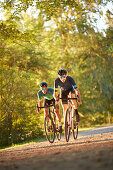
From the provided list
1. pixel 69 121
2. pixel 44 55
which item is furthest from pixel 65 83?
pixel 44 55

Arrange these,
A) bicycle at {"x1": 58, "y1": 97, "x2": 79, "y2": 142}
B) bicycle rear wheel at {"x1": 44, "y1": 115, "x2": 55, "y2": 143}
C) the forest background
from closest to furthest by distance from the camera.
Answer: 1. bicycle at {"x1": 58, "y1": 97, "x2": 79, "y2": 142}
2. bicycle rear wheel at {"x1": 44, "y1": 115, "x2": 55, "y2": 143}
3. the forest background

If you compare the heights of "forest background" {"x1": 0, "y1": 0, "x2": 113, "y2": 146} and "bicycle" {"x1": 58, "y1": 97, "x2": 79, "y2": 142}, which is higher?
"forest background" {"x1": 0, "y1": 0, "x2": 113, "y2": 146}

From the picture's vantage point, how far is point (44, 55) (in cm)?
2266

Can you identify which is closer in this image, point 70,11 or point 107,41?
point 70,11

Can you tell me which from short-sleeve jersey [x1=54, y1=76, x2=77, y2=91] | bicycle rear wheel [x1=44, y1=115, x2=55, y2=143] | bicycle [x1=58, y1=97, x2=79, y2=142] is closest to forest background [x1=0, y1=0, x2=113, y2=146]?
bicycle rear wheel [x1=44, y1=115, x2=55, y2=143]

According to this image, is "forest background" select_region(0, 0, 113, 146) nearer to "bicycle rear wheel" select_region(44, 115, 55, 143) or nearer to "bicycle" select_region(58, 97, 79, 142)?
"bicycle rear wheel" select_region(44, 115, 55, 143)

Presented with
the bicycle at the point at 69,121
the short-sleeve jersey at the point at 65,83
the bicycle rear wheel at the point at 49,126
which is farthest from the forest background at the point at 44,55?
the bicycle at the point at 69,121

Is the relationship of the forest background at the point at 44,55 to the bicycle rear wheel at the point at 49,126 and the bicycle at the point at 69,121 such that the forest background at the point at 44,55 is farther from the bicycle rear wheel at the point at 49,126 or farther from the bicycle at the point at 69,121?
the bicycle at the point at 69,121

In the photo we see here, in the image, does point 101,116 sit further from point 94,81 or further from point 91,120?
point 94,81

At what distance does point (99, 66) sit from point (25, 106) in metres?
8.01

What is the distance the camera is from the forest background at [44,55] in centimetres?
1332

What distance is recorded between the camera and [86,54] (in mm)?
21688

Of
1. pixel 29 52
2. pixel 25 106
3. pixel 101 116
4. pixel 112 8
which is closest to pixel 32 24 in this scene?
pixel 29 52

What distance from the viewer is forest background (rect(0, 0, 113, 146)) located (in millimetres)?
13320
